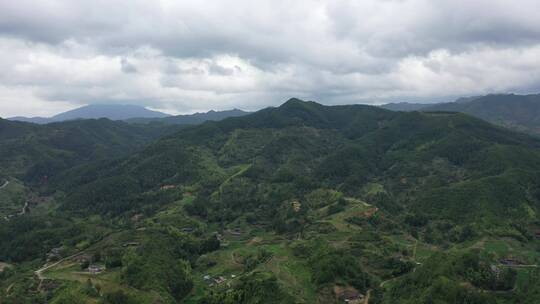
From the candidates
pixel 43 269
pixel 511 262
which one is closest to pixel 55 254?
pixel 43 269

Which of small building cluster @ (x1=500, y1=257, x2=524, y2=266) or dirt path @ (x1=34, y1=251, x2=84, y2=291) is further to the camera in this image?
small building cluster @ (x1=500, y1=257, x2=524, y2=266)

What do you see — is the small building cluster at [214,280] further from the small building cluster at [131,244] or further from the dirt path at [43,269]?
the dirt path at [43,269]

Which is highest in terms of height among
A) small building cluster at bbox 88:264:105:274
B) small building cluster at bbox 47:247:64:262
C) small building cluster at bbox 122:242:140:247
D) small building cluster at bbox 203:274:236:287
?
small building cluster at bbox 122:242:140:247

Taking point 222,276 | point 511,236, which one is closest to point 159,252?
point 222,276

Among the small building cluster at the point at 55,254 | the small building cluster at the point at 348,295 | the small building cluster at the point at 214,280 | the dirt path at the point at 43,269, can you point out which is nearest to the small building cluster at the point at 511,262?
the small building cluster at the point at 348,295

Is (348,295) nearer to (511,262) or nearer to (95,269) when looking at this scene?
(511,262)

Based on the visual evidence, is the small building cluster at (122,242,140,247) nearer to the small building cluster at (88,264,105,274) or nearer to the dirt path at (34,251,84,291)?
the dirt path at (34,251,84,291)

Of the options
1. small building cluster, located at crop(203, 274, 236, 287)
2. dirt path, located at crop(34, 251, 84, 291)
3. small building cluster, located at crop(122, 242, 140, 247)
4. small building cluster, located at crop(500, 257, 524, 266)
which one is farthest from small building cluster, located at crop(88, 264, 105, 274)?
small building cluster, located at crop(500, 257, 524, 266)

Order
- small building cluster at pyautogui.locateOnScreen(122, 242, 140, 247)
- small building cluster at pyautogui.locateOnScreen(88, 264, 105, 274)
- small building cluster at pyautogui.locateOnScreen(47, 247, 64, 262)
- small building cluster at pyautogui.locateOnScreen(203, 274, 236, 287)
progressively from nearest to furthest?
1. small building cluster at pyautogui.locateOnScreen(203, 274, 236, 287)
2. small building cluster at pyautogui.locateOnScreen(88, 264, 105, 274)
3. small building cluster at pyautogui.locateOnScreen(47, 247, 64, 262)
4. small building cluster at pyautogui.locateOnScreen(122, 242, 140, 247)

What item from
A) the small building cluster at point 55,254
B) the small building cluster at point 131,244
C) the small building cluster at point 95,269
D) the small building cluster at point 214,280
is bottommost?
the small building cluster at point 214,280

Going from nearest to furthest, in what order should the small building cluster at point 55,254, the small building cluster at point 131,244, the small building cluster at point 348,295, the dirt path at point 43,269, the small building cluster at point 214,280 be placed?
1. the small building cluster at point 348,295
2. the dirt path at point 43,269
3. the small building cluster at point 214,280
4. the small building cluster at point 55,254
5. the small building cluster at point 131,244

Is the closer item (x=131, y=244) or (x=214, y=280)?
(x=214, y=280)

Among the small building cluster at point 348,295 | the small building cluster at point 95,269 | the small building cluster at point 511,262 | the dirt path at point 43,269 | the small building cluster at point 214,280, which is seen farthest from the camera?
the small building cluster at point 511,262
